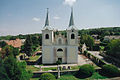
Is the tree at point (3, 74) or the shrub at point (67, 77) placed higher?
the tree at point (3, 74)

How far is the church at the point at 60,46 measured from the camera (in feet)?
85.0

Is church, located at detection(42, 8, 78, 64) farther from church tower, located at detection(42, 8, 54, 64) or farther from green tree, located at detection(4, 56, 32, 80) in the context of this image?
green tree, located at detection(4, 56, 32, 80)

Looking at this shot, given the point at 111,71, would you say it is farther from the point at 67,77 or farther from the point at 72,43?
the point at 72,43

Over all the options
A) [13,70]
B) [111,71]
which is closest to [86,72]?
[111,71]

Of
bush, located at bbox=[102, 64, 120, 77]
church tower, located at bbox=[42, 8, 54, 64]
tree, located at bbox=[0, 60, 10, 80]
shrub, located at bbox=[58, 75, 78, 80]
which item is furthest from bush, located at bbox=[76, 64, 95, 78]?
tree, located at bbox=[0, 60, 10, 80]

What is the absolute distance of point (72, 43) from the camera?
26.1 m

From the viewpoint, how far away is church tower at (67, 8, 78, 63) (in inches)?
1017

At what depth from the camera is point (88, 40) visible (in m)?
46.9

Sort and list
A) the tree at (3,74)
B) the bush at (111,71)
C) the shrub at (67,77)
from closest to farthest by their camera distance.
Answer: the tree at (3,74), the bush at (111,71), the shrub at (67,77)

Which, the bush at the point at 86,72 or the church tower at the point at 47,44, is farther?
the church tower at the point at 47,44

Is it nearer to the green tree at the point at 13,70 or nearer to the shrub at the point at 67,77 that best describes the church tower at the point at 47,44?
the shrub at the point at 67,77

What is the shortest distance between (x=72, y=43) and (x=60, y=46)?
333 cm

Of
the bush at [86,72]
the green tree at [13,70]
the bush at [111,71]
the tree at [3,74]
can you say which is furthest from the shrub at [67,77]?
the tree at [3,74]

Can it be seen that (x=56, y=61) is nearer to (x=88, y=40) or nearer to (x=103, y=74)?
(x=103, y=74)
